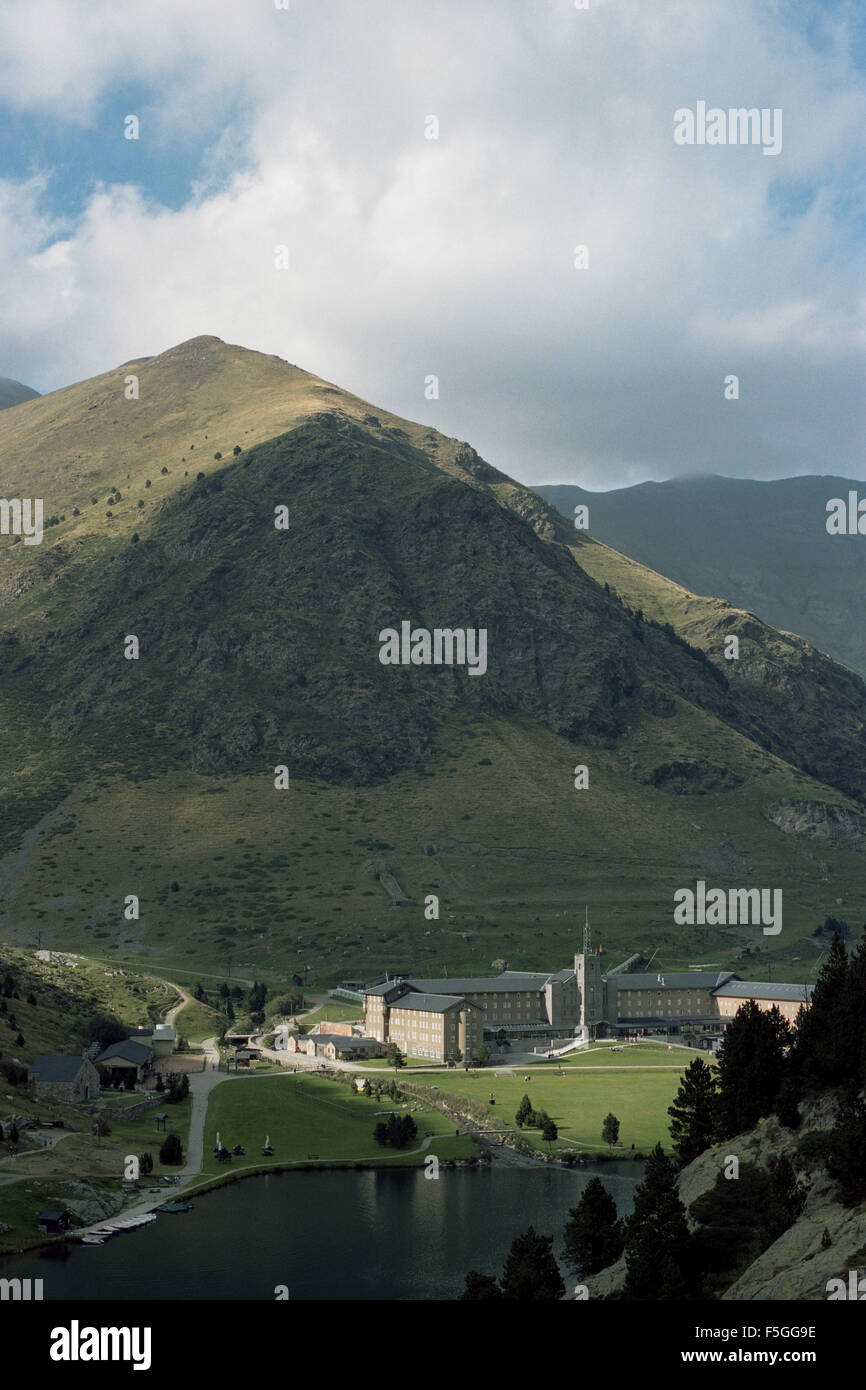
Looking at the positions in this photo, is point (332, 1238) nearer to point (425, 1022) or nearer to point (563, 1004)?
point (425, 1022)

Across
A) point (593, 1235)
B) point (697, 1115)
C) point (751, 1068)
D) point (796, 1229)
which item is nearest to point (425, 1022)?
point (697, 1115)

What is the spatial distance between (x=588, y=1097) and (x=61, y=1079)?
47.2m

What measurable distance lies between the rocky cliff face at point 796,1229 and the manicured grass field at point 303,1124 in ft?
110

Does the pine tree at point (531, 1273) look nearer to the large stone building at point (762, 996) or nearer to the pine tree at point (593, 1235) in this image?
the pine tree at point (593, 1235)

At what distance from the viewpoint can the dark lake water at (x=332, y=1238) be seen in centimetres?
6325

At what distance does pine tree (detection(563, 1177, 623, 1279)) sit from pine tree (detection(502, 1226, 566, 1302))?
6369 mm

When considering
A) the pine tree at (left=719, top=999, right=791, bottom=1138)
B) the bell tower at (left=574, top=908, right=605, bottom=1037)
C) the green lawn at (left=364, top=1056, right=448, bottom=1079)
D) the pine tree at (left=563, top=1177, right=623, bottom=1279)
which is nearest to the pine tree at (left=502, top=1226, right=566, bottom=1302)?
the pine tree at (left=563, top=1177, right=623, bottom=1279)

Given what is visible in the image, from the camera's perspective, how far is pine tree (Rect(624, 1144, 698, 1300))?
49656mm

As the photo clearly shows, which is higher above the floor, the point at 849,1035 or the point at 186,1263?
the point at 849,1035

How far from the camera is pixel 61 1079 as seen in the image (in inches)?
3797

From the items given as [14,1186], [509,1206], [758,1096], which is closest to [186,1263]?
[14,1186]

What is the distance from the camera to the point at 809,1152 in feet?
188
